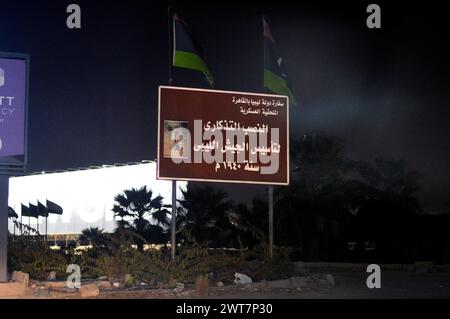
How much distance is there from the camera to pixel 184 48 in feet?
64.0

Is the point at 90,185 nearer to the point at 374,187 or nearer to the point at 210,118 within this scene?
the point at 374,187

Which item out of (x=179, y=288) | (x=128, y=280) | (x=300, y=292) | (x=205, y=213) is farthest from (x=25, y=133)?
(x=205, y=213)

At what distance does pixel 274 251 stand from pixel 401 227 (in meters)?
17.9

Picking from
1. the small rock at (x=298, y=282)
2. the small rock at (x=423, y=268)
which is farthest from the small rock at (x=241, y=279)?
the small rock at (x=423, y=268)

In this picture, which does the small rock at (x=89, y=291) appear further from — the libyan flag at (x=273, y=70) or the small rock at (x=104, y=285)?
the libyan flag at (x=273, y=70)

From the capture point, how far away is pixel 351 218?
1373 inches

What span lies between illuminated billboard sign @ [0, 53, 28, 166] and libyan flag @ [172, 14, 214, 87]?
5227 mm

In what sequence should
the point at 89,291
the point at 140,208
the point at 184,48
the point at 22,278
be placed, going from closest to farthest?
the point at 89,291, the point at 22,278, the point at 184,48, the point at 140,208

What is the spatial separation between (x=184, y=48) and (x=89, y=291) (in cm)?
804

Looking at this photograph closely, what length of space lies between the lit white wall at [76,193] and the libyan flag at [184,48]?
2880 cm

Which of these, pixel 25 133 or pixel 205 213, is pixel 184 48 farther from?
pixel 205 213

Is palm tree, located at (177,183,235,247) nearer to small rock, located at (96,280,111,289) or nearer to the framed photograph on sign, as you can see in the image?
the framed photograph on sign

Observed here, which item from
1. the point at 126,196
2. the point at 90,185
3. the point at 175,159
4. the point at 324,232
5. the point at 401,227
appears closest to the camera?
the point at 175,159
